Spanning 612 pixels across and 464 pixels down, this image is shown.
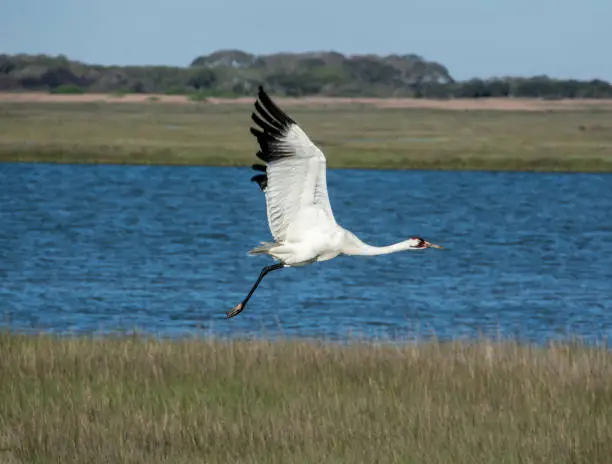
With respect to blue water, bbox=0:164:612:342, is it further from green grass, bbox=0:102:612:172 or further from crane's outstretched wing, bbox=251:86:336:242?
crane's outstretched wing, bbox=251:86:336:242

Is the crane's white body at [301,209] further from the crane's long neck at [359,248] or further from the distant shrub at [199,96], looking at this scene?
the distant shrub at [199,96]

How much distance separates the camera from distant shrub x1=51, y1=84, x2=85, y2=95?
316 ft

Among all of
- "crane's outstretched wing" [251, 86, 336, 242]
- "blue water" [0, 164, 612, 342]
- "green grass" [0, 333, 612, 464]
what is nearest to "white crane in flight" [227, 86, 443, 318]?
"crane's outstretched wing" [251, 86, 336, 242]

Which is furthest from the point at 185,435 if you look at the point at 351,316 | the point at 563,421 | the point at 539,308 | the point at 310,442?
the point at 539,308

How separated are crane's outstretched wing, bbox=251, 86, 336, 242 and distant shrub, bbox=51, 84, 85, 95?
86.7m

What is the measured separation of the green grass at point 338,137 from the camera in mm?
50969

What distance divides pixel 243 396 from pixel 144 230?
1007 inches

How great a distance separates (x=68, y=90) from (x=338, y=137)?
135ft

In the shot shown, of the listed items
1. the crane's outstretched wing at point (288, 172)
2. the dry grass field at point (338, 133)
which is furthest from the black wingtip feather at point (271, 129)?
the dry grass field at point (338, 133)

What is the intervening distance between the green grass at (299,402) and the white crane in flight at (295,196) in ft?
3.04

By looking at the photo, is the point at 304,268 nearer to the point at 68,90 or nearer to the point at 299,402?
the point at 299,402

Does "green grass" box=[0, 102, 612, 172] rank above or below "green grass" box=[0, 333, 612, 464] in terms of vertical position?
below

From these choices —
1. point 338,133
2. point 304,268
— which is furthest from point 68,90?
point 304,268

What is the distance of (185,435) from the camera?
871 centimetres
